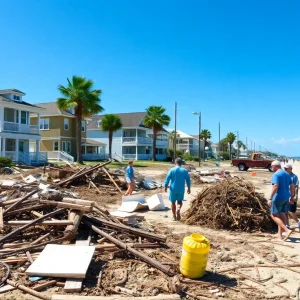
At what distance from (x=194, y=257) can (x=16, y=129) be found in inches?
1202

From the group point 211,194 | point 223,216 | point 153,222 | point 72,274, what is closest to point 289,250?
point 223,216

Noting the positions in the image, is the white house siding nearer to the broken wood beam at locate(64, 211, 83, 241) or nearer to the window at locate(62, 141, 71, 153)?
the window at locate(62, 141, 71, 153)

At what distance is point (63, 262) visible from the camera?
A: 492cm

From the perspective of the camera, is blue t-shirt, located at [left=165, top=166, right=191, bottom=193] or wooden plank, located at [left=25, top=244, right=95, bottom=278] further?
blue t-shirt, located at [left=165, top=166, right=191, bottom=193]

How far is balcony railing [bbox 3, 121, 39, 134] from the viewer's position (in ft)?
100

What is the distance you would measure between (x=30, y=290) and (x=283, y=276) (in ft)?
13.0

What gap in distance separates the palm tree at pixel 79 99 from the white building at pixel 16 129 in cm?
347

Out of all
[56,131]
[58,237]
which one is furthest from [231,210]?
[56,131]

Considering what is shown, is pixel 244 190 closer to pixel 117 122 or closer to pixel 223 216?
pixel 223 216

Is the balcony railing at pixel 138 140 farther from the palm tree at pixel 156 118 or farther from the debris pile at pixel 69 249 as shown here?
the debris pile at pixel 69 249

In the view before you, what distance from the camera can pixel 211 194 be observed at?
30.1 ft

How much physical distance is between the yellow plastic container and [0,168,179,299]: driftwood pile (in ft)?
0.87

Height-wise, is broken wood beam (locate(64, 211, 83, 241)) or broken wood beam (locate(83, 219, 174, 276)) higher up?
broken wood beam (locate(64, 211, 83, 241))

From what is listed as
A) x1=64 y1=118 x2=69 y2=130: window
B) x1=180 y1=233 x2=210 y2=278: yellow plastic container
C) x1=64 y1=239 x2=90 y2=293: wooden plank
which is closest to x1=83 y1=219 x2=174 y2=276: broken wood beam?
x1=180 y1=233 x2=210 y2=278: yellow plastic container
